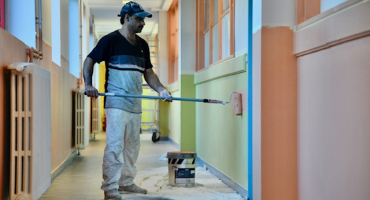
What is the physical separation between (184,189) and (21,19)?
191 cm

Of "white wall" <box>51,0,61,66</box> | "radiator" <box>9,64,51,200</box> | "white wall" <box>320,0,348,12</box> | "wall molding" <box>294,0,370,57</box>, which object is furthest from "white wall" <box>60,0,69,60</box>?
"white wall" <box>320,0,348,12</box>

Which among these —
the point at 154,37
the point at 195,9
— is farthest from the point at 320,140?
the point at 154,37

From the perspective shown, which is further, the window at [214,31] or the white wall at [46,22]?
the window at [214,31]

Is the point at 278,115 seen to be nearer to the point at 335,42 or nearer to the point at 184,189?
the point at 335,42

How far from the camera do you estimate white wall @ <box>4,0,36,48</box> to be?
4.09m

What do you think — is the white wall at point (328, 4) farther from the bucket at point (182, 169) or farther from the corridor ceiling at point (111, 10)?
the corridor ceiling at point (111, 10)

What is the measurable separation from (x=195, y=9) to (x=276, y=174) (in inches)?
168

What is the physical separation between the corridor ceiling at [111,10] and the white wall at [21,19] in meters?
6.23

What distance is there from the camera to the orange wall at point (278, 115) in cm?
312

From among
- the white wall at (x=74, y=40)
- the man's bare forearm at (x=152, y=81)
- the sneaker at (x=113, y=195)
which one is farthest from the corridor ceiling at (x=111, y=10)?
the sneaker at (x=113, y=195)

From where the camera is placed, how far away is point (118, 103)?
3926 mm

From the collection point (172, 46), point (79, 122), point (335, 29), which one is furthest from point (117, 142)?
point (172, 46)

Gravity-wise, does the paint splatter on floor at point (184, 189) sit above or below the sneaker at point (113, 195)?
below

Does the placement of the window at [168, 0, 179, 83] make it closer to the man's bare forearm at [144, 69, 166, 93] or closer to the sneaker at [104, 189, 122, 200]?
the man's bare forearm at [144, 69, 166, 93]
